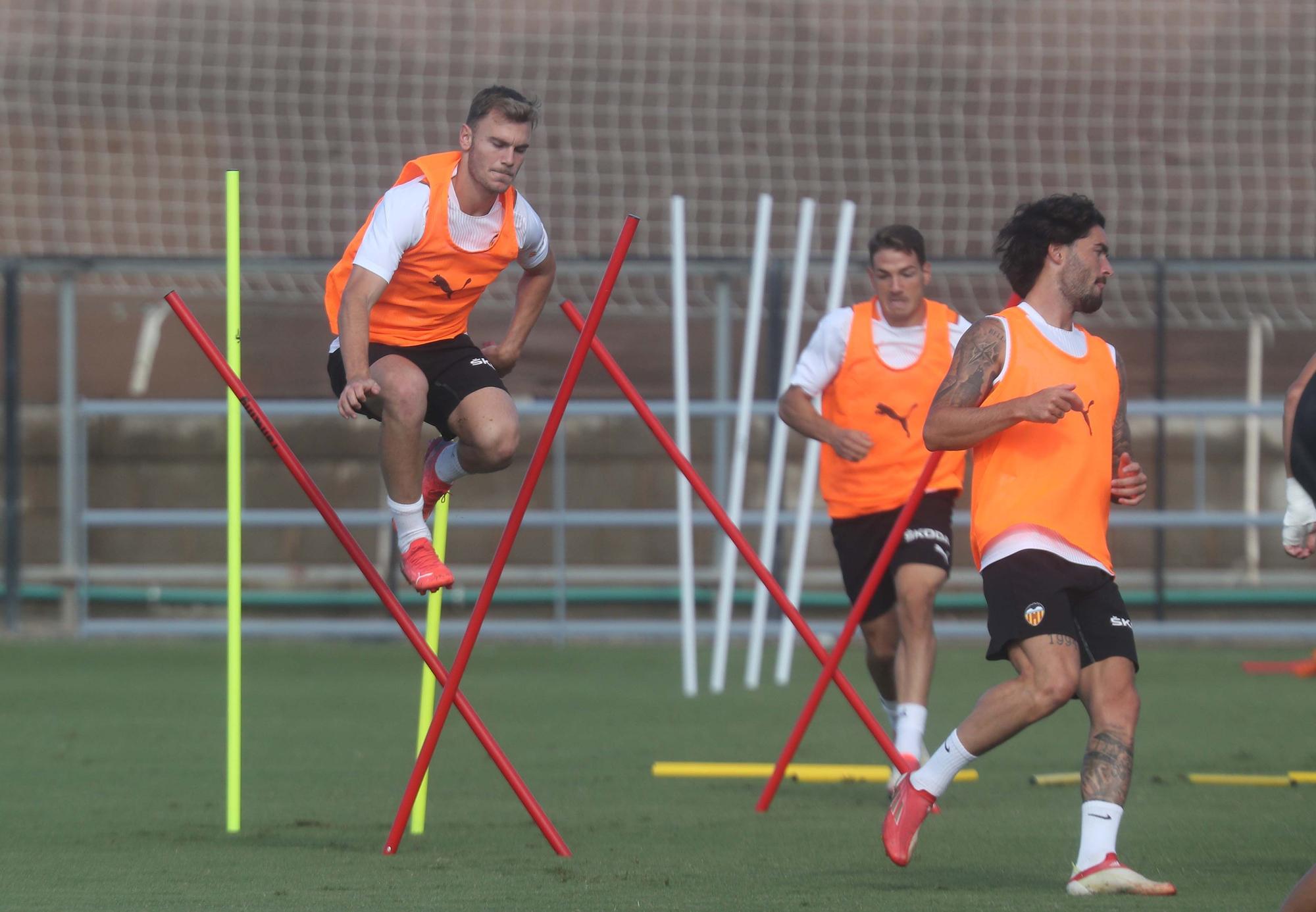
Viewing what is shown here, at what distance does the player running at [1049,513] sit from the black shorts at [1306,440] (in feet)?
2.82

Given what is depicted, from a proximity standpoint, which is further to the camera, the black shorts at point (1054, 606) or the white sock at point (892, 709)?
the white sock at point (892, 709)

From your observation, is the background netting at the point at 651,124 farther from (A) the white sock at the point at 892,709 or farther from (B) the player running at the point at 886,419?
(A) the white sock at the point at 892,709

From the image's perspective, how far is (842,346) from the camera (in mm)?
6758

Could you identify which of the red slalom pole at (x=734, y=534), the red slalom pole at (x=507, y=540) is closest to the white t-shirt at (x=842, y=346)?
the red slalom pole at (x=734, y=534)

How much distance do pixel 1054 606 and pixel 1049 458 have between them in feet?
1.23

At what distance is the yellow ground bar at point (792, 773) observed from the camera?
22.2 ft

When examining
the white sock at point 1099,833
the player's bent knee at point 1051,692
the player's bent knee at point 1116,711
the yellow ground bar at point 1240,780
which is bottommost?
the yellow ground bar at point 1240,780

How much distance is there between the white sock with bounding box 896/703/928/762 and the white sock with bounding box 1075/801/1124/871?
5.64 ft

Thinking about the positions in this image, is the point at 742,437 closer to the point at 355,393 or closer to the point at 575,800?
the point at 575,800

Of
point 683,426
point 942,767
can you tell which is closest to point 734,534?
point 942,767

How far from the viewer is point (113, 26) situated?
12992 mm

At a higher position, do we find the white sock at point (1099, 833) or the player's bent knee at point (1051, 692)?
the player's bent knee at point (1051, 692)

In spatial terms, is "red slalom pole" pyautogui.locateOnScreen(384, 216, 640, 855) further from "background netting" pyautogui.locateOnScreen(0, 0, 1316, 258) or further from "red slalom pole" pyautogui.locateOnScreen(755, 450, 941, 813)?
"background netting" pyautogui.locateOnScreen(0, 0, 1316, 258)

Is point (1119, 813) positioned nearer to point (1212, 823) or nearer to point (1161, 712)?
point (1212, 823)
